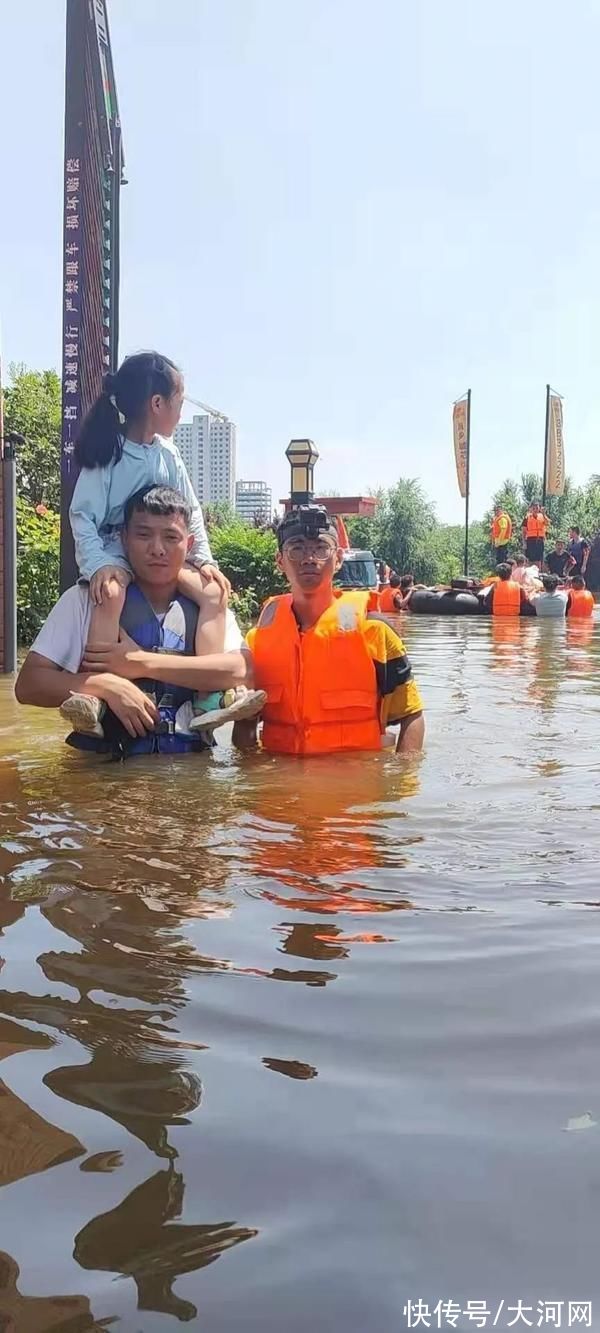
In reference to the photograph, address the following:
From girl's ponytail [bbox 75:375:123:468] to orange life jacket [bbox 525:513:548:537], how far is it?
2297 cm

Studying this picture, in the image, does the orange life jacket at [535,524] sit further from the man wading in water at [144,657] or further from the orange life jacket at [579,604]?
the man wading in water at [144,657]

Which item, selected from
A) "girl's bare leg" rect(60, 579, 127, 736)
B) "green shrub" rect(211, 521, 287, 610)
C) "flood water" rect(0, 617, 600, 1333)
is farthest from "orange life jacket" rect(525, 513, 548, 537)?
"flood water" rect(0, 617, 600, 1333)

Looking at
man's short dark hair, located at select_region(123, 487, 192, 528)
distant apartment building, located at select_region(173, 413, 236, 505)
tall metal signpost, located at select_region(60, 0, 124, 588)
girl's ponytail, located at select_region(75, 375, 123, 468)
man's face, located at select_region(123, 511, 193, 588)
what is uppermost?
distant apartment building, located at select_region(173, 413, 236, 505)

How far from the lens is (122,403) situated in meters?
4.84

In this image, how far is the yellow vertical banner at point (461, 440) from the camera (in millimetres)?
33062

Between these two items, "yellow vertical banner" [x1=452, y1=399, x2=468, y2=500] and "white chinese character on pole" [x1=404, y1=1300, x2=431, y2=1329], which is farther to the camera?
"yellow vertical banner" [x1=452, y1=399, x2=468, y2=500]

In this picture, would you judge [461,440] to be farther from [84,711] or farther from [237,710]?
[84,711]

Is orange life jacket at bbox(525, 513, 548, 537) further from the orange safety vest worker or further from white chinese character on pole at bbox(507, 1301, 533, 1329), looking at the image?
white chinese character on pole at bbox(507, 1301, 533, 1329)

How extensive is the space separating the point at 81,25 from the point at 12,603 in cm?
590

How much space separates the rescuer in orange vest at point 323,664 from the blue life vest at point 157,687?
0.35m

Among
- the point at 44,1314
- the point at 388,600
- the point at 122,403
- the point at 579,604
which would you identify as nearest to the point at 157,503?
the point at 122,403

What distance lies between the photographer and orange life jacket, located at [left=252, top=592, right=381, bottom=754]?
484 centimetres

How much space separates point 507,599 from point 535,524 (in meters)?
7.41

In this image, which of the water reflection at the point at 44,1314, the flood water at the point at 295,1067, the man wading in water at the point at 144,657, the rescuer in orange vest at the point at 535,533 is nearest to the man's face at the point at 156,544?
the man wading in water at the point at 144,657
